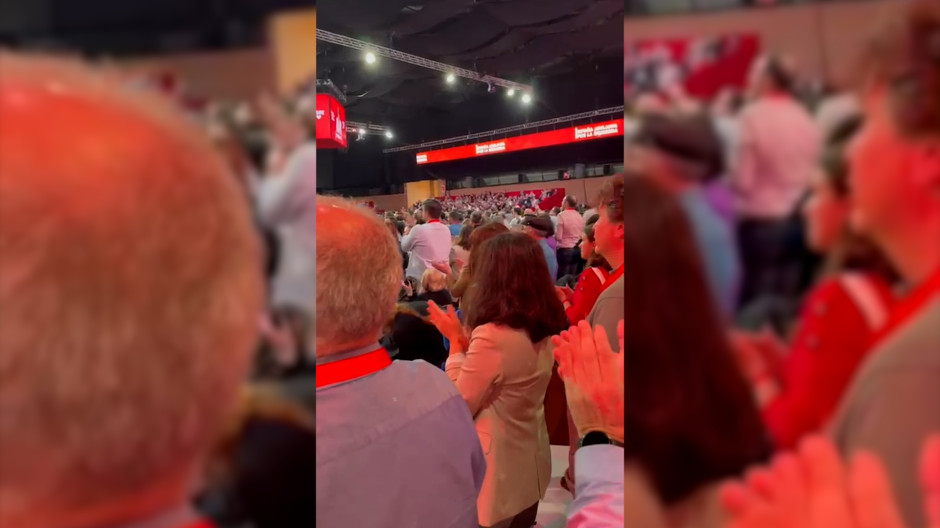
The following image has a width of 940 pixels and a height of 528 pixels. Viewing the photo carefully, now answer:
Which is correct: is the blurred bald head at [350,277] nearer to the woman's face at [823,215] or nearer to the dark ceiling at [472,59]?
the dark ceiling at [472,59]

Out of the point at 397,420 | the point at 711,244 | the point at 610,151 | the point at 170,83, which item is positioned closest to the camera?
the point at 170,83

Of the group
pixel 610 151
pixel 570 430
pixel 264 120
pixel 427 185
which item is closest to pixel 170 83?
pixel 264 120

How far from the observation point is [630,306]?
112cm

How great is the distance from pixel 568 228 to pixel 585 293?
22 centimetres

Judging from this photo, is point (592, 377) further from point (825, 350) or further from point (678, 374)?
point (825, 350)

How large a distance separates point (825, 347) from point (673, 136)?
1.44 feet

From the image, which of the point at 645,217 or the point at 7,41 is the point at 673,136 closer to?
the point at 645,217

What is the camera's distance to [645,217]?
42.5 inches

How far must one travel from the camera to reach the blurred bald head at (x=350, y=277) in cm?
147

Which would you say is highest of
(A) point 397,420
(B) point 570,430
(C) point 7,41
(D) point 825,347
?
(C) point 7,41

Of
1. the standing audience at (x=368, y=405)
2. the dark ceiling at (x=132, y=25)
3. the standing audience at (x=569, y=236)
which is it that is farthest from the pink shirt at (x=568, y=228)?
the dark ceiling at (x=132, y=25)

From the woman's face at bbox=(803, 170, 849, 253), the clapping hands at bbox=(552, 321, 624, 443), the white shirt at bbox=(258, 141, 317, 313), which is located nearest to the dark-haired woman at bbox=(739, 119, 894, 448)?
the woman's face at bbox=(803, 170, 849, 253)

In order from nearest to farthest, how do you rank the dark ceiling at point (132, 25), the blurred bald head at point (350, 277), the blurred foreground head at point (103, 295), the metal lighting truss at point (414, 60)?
1. the blurred foreground head at point (103, 295)
2. the dark ceiling at point (132, 25)
3. the blurred bald head at point (350, 277)
4. the metal lighting truss at point (414, 60)

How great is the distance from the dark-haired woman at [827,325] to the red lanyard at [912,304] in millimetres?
13
